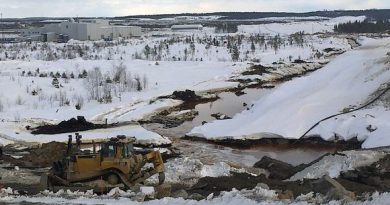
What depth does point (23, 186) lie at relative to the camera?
52.9ft

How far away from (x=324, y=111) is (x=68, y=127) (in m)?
10.9

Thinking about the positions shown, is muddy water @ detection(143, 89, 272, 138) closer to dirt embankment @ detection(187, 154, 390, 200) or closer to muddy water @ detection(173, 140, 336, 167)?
muddy water @ detection(173, 140, 336, 167)

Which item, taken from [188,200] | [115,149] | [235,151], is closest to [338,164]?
[235,151]

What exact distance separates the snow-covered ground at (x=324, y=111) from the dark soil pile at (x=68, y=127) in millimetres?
4486

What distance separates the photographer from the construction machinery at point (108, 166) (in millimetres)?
14016

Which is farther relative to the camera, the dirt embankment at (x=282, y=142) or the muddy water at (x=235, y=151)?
the dirt embankment at (x=282, y=142)

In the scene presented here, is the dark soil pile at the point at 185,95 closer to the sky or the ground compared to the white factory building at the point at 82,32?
closer to the ground

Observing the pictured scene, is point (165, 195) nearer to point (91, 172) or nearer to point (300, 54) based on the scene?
point (91, 172)

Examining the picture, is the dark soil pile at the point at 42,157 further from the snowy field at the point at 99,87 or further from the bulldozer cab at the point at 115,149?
the bulldozer cab at the point at 115,149

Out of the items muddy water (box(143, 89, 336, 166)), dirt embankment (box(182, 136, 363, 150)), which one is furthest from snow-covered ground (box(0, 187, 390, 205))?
dirt embankment (box(182, 136, 363, 150))

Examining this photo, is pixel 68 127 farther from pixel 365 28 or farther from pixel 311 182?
pixel 365 28

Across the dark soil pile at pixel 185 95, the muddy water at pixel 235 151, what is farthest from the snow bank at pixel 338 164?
the dark soil pile at pixel 185 95

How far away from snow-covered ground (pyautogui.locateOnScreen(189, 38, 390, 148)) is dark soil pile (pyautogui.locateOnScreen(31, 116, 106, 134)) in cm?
449

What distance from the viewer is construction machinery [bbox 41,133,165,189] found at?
46.0ft
